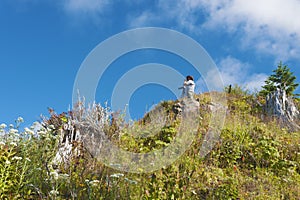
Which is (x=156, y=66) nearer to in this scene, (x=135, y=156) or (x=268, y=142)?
(x=135, y=156)

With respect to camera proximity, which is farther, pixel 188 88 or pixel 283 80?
pixel 283 80

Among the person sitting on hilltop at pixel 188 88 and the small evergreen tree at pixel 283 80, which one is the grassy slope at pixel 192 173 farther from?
the small evergreen tree at pixel 283 80

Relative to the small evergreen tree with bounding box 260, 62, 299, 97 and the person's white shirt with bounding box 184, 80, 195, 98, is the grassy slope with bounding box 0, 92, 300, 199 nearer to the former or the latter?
the person's white shirt with bounding box 184, 80, 195, 98

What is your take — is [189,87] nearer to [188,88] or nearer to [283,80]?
[188,88]

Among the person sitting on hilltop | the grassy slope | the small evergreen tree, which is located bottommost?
the grassy slope

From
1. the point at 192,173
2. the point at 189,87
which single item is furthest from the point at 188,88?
the point at 192,173

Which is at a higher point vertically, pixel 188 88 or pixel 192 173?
pixel 188 88

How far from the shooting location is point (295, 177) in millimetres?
7652

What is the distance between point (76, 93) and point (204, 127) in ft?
12.9

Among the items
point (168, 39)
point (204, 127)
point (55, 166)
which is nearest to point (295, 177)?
point (204, 127)

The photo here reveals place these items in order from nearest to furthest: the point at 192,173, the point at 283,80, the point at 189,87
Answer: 1. the point at 192,173
2. the point at 189,87
3. the point at 283,80

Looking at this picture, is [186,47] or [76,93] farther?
[186,47]

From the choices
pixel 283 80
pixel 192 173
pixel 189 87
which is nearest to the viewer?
pixel 192 173

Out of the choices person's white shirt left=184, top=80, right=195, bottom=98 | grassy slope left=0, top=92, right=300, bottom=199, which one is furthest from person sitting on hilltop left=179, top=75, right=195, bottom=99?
grassy slope left=0, top=92, right=300, bottom=199
